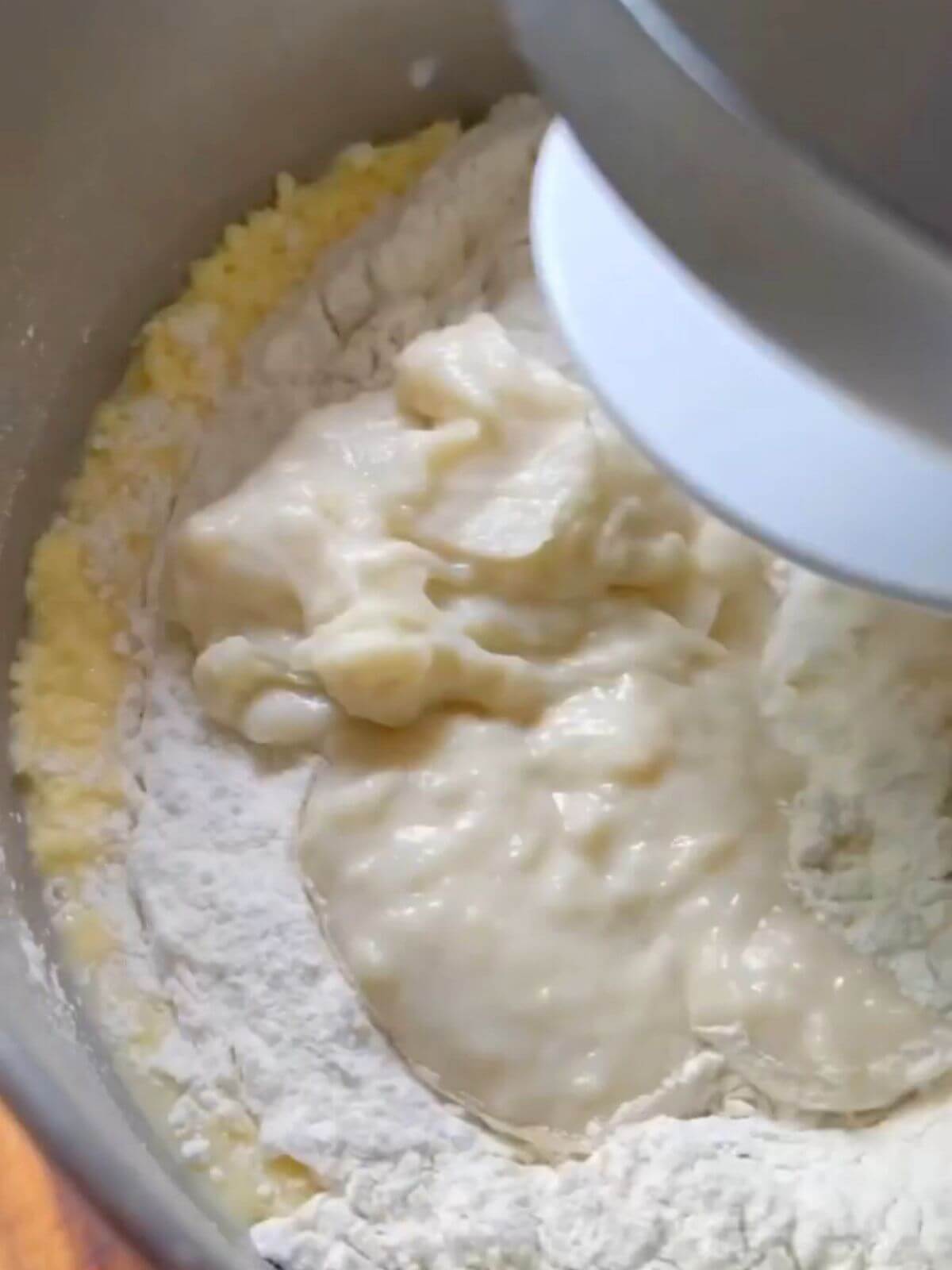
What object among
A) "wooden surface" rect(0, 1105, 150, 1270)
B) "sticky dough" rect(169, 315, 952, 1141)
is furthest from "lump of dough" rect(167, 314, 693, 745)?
"wooden surface" rect(0, 1105, 150, 1270)

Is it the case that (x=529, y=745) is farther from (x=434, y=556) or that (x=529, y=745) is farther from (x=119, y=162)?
(x=119, y=162)

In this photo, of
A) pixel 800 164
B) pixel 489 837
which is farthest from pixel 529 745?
pixel 800 164

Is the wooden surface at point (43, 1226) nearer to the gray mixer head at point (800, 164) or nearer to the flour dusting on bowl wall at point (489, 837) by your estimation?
the flour dusting on bowl wall at point (489, 837)

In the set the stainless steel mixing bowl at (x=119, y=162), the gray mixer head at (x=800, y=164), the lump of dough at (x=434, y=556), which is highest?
the gray mixer head at (x=800, y=164)

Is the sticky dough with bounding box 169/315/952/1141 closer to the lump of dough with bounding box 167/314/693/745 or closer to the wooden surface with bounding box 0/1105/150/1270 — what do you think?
the lump of dough with bounding box 167/314/693/745

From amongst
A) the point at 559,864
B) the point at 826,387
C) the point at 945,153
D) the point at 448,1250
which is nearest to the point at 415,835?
the point at 559,864

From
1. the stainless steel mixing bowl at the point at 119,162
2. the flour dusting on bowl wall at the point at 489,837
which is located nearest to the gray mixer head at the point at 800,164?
the flour dusting on bowl wall at the point at 489,837
